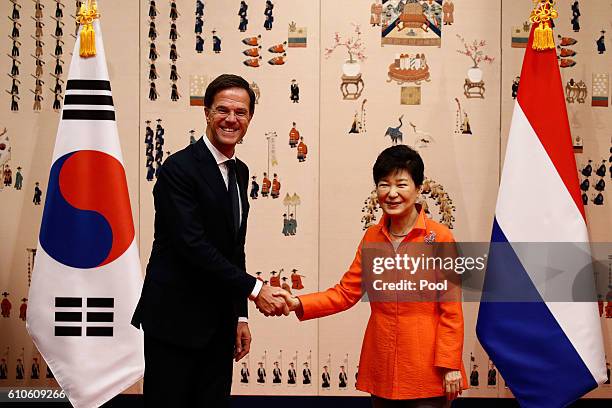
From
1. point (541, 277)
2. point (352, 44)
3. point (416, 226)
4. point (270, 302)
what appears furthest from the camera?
point (352, 44)

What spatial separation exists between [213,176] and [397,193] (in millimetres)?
651

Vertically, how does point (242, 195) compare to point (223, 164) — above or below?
below

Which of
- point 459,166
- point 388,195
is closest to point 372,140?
point 459,166

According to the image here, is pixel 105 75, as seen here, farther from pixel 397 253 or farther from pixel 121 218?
pixel 397 253

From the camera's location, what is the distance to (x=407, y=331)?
7.64 feet

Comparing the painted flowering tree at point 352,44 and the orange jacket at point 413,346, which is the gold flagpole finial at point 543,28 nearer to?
the painted flowering tree at point 352,44

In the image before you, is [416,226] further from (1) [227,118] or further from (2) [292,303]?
(1) [227,118]

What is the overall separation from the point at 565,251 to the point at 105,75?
2.35m

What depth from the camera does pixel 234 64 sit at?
3.72 m

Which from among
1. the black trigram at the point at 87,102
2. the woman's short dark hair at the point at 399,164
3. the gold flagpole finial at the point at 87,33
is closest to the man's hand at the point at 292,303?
the woman's short dark hair at the point at 399,164

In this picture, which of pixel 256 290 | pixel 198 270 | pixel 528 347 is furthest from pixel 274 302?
pixel 528 347

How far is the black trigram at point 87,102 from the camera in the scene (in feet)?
11.0

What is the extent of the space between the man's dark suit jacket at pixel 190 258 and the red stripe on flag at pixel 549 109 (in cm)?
164

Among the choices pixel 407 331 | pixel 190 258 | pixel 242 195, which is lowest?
pixel 407 331
